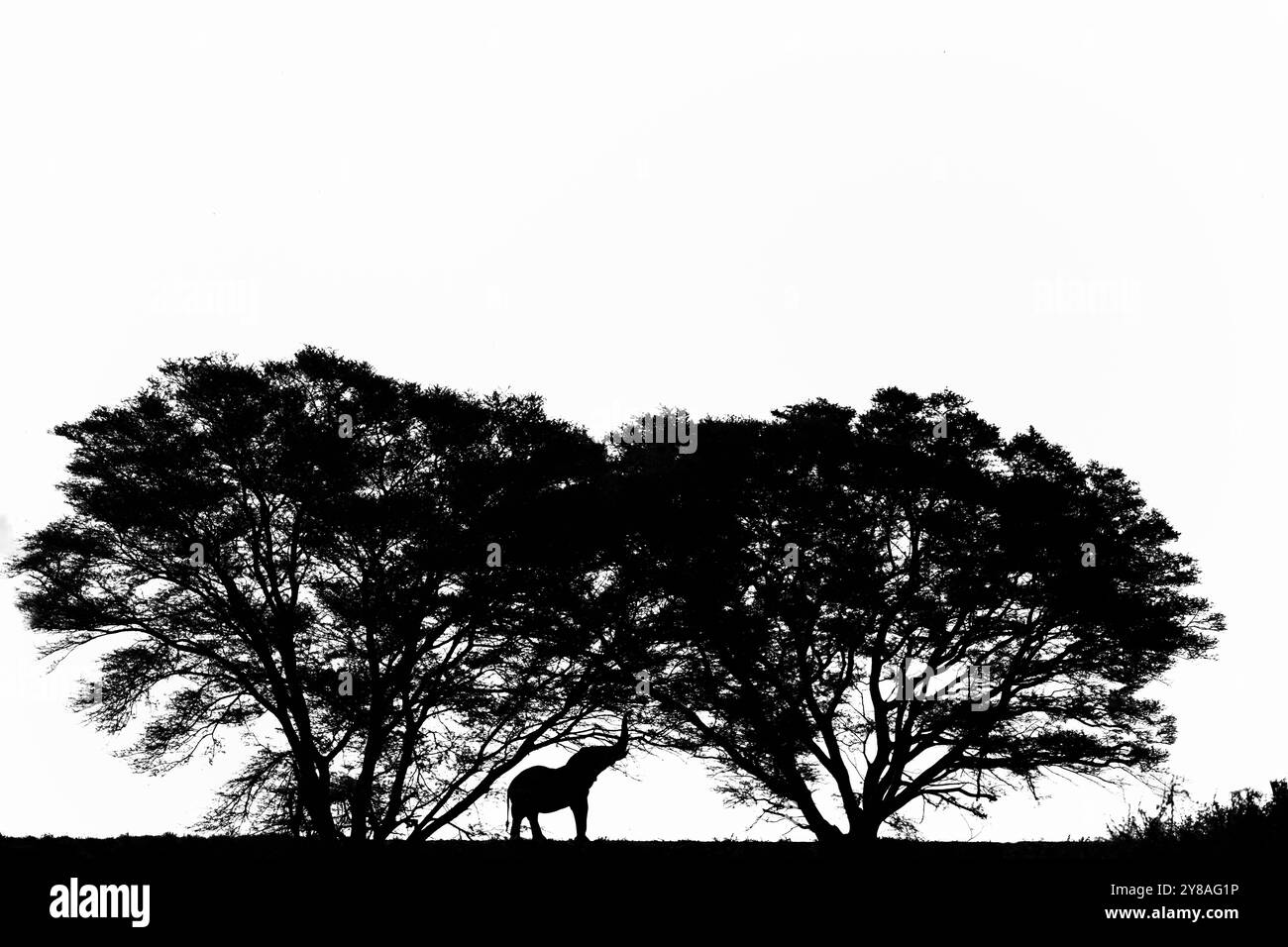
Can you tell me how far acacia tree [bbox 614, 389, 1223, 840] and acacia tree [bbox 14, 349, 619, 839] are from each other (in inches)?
111

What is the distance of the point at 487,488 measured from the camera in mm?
34562

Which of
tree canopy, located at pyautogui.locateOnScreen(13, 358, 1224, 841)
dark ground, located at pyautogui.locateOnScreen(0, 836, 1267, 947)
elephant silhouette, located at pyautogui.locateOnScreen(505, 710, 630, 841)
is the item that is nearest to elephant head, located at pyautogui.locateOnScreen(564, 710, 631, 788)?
elephant silhouette, located at pyautogui.locateOnScreen(505, 710, 630, 841)

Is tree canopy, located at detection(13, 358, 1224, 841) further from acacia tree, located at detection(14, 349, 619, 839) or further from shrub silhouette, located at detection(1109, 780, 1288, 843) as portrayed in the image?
shrub silhouette, located at detection(1109, 780, 1288, 843)

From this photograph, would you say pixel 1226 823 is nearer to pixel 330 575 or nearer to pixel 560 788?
pixel 560 788

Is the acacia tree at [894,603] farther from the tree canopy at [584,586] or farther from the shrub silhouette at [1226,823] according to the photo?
the shrub silhouette at [1226,823]

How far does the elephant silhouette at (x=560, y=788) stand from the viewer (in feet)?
72.3

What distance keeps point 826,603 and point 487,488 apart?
9725 millimetres

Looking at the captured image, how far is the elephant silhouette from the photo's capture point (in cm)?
2203

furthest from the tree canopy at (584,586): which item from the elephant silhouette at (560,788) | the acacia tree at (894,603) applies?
the elephant silhouette at (560,788)

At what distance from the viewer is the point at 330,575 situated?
3431 centimetres
